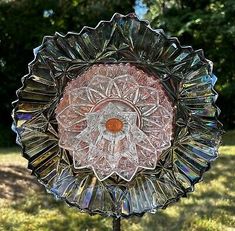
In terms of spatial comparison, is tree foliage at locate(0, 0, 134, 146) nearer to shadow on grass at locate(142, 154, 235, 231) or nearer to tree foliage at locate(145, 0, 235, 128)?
tree foliage at locate(145, 0, 235, 128)

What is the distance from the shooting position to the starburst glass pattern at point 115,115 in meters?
1.73

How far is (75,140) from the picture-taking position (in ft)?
5.86

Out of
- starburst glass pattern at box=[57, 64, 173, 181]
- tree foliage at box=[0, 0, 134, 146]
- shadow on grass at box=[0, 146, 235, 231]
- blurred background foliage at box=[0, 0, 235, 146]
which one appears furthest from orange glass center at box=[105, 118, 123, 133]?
tree foliage at box=[0, 0, 134, 146]

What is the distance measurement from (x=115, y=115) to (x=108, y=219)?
193 centimetres

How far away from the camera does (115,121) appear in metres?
1.76

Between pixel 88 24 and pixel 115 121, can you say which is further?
pixel 88 24

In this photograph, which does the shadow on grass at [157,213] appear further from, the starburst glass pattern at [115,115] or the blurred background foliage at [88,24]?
the blurred background foliage at [88,24]

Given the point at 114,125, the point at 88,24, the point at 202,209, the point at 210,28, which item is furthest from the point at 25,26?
the point at 114,125

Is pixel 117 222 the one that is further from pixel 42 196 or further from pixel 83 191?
pixel 42 196

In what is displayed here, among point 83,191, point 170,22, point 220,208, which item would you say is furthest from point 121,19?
point 170,22

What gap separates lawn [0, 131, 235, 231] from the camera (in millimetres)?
3396

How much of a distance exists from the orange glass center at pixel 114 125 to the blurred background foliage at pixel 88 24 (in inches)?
225

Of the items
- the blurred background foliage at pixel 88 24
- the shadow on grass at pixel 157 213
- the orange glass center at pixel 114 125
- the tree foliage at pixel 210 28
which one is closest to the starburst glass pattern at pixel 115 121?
the orange glass center at pixel 114 125

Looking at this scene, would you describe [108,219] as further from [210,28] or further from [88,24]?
[88,24]
